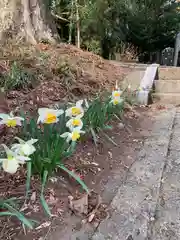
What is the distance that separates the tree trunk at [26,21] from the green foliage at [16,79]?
63.4 inches

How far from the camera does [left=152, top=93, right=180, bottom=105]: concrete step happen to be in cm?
446

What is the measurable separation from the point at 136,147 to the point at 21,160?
1.47 metres

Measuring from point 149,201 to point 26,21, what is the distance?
4.68 metres

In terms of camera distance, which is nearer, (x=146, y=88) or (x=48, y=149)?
(x=48, y=149)

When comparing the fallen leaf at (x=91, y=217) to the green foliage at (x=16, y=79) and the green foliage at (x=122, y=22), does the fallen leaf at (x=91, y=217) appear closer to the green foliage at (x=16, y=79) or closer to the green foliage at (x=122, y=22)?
the green foliage at (x=16, y=79)

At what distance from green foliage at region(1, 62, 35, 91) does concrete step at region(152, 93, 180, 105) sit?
80.8 inches

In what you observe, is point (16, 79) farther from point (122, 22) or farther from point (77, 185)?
point (122, 22)

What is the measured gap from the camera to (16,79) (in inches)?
137

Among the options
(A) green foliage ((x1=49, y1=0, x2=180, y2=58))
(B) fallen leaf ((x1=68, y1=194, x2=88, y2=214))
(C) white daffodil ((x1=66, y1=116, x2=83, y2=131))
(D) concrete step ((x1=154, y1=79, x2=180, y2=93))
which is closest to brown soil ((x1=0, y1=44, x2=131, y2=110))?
(D) concrete step ((x1=154, y1=79, x2=180, y2=93))

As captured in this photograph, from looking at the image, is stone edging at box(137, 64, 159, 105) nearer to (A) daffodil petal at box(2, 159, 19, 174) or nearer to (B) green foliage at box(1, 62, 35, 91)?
(B) green foliage at box(1, 62, 35, 91)

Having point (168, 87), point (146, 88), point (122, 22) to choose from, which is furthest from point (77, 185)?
point (122, 22)

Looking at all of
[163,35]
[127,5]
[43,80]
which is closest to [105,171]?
[43,80]

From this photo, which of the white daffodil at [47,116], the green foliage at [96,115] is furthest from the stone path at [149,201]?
the white daffodil at [47,116]

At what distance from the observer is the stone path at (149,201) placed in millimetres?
1496
